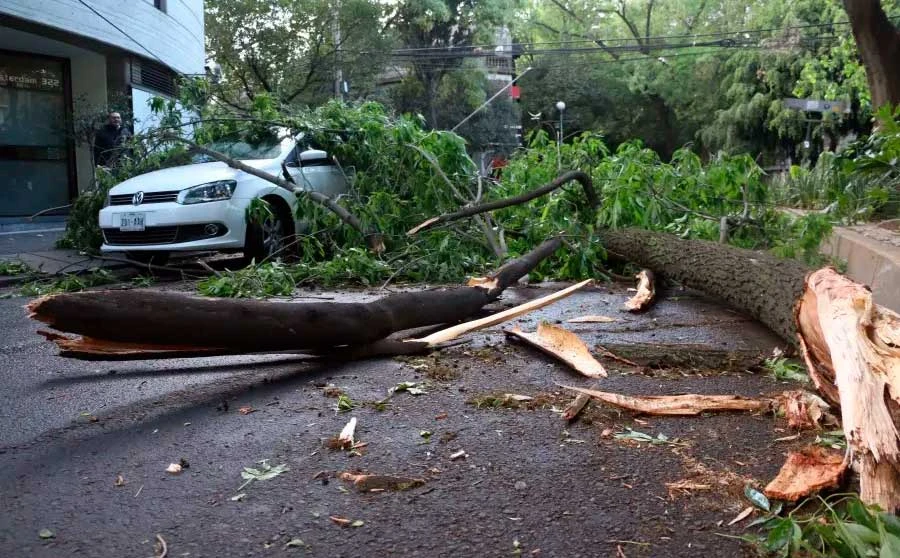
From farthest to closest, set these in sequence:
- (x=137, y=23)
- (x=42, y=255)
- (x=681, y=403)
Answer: (x=137, y=23) < (x=42, y=255) < (x=681, y=403)

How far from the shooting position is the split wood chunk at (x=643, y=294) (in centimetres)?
579

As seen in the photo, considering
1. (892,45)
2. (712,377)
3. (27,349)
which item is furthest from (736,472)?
(892,45)

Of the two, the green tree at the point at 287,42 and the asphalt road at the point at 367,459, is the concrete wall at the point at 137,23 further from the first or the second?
the asphalt road at the point at 367,459

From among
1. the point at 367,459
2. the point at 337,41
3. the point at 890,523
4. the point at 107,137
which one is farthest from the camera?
the point at 337,41

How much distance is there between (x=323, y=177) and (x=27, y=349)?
487 centimetres

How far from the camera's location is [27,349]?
4.65m

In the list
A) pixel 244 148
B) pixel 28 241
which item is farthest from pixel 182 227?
pixel 28 241

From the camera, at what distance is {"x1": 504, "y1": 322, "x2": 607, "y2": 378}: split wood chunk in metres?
3.93

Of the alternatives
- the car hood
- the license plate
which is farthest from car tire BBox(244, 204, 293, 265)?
the license plate

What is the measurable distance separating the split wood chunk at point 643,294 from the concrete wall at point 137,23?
31.5ft

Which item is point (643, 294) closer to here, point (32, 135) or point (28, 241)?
point (28, 241)

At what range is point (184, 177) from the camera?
827 centimetres

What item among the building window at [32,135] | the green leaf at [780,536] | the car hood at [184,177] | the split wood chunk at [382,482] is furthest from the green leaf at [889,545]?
the building window at [32,135]

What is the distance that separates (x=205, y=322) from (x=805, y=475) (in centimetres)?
243
